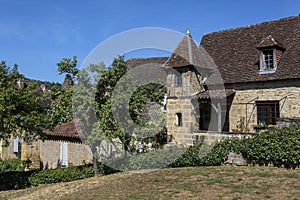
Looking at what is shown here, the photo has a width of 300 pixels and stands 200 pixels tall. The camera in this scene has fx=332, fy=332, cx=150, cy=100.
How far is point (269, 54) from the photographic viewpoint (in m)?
18.5

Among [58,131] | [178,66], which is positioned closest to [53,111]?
[58,131]

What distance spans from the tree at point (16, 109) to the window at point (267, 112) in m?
11.6

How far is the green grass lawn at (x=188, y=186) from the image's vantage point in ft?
35.0

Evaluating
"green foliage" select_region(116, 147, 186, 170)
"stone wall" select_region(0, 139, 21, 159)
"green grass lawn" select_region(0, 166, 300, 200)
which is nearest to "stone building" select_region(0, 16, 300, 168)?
"green foliage" select_region(116, 147, 186, 170)

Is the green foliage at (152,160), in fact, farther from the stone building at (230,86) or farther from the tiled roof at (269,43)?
the tiled roof at (269,43)

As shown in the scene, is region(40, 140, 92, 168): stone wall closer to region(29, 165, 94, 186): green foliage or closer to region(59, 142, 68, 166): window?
region(59, 142, 68, 166): window

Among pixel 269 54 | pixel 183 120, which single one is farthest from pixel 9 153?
pixel 269 54

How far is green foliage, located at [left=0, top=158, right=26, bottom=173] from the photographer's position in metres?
23.1

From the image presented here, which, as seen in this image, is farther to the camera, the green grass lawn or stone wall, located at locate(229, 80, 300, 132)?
stone wall, located at locate(229, 80, 300, 132)

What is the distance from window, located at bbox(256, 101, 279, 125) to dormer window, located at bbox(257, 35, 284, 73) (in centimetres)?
180

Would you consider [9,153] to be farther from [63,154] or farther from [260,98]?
[260,98]

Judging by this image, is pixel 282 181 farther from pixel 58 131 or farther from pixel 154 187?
Answer: pixel 58 131

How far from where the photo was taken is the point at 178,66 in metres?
19.4

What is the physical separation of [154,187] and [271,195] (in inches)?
161
